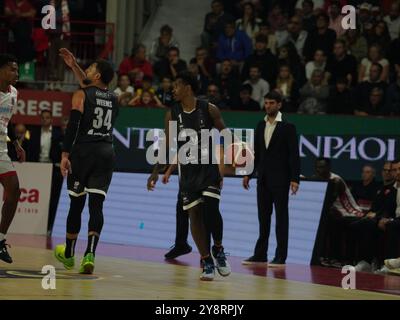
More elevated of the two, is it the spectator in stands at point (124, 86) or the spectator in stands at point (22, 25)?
the spectator in stands at point (22, 25)

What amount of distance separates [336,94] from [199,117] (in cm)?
832

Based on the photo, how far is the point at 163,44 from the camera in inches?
850

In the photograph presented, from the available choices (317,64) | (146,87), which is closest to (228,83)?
(146,87)

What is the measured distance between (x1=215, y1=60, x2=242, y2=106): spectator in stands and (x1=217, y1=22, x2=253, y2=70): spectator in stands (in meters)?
0.77

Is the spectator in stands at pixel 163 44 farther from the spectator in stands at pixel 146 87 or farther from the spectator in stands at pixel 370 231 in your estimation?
the spectator in stands at pixel 370 231

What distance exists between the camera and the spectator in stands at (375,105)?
17.8 meters

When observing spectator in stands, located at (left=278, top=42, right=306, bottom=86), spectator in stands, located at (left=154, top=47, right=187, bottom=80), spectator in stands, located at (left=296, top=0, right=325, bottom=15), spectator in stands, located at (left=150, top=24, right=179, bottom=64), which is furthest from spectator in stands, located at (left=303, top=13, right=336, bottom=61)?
spectator in stands, located at (left=150, top=24, right=179, bottom=64)

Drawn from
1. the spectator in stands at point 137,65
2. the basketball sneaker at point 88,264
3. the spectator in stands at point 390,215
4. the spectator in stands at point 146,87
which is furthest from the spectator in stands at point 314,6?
the basketball sneaker at point 88,264

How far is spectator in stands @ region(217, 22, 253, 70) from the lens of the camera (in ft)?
68.6

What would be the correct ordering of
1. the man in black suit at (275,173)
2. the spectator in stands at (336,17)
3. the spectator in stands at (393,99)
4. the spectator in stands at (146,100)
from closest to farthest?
the man in black suit at (275,173), the spectator in stands at (393,99), the spectator in stands at (146,100), the spectator in stands at (336,17)

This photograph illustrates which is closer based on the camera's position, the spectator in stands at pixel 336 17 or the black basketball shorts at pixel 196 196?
the black basketball shorts at pixel 196 196

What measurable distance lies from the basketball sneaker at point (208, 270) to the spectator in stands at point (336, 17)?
35.2 feet

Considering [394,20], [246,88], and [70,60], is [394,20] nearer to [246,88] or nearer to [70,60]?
[246,88]
